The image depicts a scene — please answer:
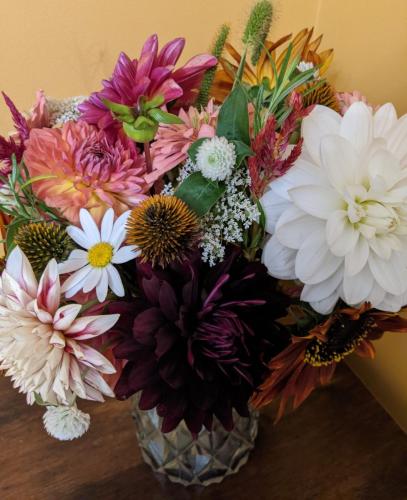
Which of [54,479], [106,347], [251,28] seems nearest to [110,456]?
[54,479]

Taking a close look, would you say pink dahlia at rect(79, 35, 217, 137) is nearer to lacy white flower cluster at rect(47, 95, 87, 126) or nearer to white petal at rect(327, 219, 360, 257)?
lacy white flower cluster at rect(47, 95, 87, 126)

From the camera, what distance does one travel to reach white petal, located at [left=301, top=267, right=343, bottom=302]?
0.40 m

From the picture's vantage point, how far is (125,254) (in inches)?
15.6

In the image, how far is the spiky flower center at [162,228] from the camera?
1.16ft

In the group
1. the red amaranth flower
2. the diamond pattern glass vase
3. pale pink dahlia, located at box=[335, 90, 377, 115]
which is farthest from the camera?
the diamond pattern glass vase

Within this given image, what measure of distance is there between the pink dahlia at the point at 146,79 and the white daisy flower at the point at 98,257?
0.10 metres

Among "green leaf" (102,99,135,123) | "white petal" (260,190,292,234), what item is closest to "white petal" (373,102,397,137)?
"white petal" (260,190,292,234)

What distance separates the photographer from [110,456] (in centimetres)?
63

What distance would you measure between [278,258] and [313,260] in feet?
0.10

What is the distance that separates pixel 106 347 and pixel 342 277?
0.21 metres

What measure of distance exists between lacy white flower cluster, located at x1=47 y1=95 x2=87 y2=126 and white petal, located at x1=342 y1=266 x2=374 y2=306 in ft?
0.99

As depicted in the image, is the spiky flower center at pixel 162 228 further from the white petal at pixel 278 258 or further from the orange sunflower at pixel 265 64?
the orange sunflower at pixel 265 64

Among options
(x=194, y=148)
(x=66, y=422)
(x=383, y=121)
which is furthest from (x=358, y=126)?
(x=66, y=422)

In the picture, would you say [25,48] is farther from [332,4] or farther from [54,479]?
[54,479]
